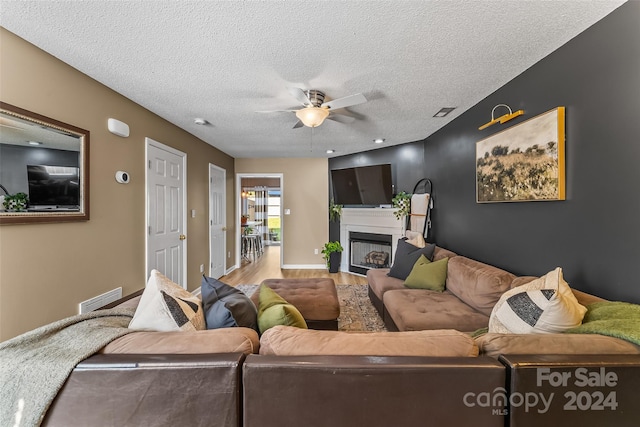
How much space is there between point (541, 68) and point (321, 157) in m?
4.02

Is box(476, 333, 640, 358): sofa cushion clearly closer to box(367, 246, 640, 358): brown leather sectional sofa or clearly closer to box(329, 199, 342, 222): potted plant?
box(367, 246, 640, 358): brown leather sectional sofa

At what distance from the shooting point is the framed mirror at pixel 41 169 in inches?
64.1

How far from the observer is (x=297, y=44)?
1735 millimetres

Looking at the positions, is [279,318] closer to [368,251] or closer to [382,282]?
[382,282]

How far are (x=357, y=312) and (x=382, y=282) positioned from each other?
1.81 feet

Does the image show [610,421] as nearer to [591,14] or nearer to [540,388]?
[540,388]

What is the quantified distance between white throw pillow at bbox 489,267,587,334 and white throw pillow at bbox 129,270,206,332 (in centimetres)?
161

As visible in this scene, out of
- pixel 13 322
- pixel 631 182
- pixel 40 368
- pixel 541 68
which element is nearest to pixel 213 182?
pixel 13 322

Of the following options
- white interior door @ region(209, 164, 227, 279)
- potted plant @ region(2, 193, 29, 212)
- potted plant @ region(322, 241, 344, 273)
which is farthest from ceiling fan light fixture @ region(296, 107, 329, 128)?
potted plant @ region(322, 241, 344, 273)

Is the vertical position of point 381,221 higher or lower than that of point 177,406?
higher

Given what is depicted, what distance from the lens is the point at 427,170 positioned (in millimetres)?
4195

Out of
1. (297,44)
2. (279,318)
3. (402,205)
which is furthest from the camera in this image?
(402,205)

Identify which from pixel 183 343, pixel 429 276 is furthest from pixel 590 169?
pixel 183 343

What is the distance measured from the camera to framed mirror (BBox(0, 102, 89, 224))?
163 centimetres
